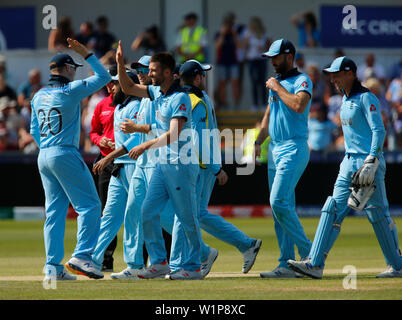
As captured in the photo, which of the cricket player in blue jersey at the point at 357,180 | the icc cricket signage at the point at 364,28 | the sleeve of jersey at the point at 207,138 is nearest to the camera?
the cricket player in blue jersey at the point at 357,180

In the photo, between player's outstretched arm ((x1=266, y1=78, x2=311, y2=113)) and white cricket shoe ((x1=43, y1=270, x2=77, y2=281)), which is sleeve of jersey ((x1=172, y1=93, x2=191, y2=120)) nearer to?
player's outstretched arm ((x1=266, y1=78, x2=311, y2=113))

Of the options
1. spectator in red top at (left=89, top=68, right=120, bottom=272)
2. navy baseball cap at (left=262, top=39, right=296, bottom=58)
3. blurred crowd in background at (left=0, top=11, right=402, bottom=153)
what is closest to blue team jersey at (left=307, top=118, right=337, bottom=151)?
blurred crowd in background at (left=0, top=11, right=402, bottom=153)

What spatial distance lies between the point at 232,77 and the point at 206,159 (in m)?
14.2

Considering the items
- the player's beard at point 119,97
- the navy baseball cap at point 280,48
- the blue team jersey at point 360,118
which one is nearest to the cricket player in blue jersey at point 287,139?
the navy baseball cap at point 280,48

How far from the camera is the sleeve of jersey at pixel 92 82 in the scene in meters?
10.2

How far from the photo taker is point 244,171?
66.7 feet

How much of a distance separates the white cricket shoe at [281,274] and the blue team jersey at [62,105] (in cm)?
260

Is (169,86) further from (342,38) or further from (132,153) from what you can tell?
(342,38)

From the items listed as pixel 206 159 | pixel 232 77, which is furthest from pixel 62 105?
pixel 232 77

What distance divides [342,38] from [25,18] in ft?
30.2


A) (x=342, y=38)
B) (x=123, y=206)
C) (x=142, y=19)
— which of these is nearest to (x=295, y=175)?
(x=123, y=206)

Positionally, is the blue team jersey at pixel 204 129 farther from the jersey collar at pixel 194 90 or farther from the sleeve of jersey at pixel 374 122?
the sleeve of jersey at pixel 374 122

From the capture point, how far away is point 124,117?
433 inches

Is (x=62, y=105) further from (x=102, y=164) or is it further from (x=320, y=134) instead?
(x=320, y=134)
